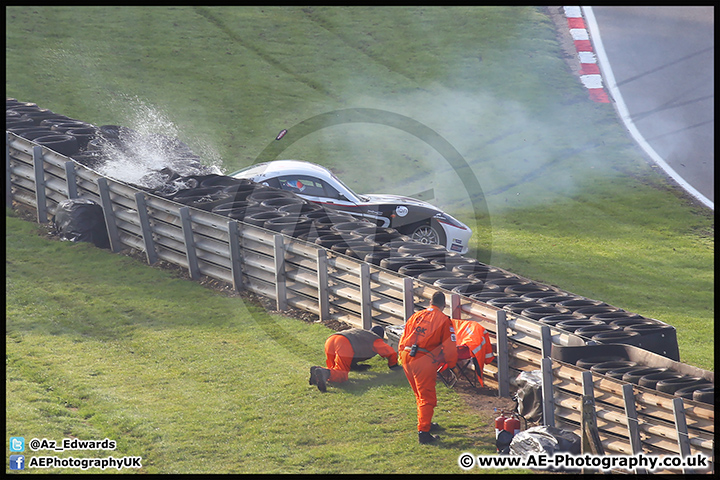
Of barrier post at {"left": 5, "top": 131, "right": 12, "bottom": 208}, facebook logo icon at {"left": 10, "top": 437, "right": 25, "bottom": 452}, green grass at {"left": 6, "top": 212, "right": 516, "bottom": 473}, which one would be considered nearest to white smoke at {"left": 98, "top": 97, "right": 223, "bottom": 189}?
barrier post at {"left": 5, "top": 131, "right": 12, "bottom": 208}

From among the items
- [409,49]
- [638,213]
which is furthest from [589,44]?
[638,213]

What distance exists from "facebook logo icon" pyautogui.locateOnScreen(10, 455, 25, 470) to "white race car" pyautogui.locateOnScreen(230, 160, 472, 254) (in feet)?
26.1

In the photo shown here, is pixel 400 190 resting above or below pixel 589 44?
below

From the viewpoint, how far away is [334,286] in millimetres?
11648

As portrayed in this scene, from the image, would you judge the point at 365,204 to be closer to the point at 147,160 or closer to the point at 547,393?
the point at 147,160

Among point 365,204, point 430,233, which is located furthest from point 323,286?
point 430,233

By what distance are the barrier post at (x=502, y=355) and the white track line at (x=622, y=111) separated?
1303cm

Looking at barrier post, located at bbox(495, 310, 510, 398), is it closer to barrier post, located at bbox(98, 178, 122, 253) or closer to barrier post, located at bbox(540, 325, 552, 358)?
barrier post, located at bbox(540, 325, 552, 358)

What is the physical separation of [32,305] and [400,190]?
1117cm

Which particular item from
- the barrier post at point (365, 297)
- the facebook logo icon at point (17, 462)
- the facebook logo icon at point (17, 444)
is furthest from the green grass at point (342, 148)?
the barrier post at point (365, 297)

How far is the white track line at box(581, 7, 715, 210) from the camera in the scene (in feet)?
68.7

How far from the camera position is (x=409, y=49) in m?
30.5

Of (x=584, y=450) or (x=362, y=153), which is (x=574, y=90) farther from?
(x=584, y=450)

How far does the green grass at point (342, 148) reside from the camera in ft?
33.4
